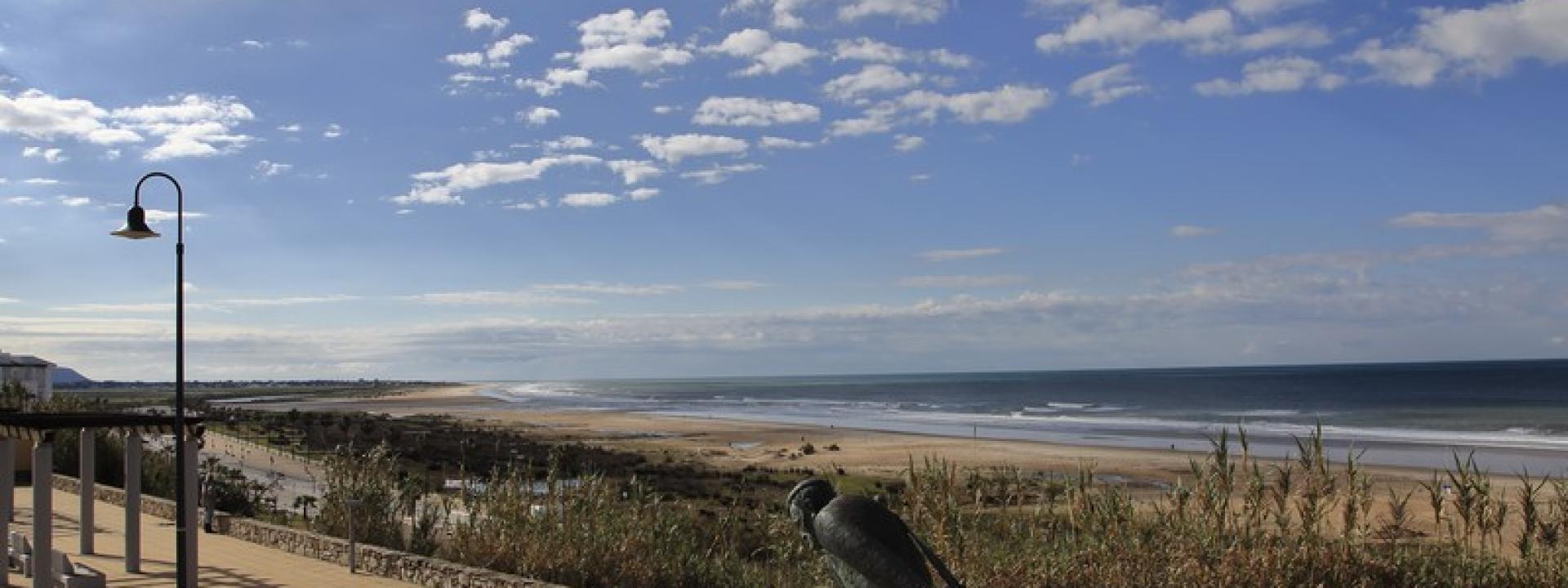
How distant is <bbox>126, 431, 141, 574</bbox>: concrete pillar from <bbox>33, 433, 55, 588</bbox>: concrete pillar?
962mm

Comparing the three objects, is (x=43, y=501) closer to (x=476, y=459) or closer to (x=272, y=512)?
(x=272, y=512)

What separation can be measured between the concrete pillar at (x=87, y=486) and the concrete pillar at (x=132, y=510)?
0.69 metres

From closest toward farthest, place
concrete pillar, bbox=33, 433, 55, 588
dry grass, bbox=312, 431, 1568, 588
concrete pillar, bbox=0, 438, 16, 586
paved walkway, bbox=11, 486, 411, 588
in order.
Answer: dry grass, bbox=312, 431, 1568, 588, concrete pillar, bbox=33, 433, 55, 588, concrete pillar, bbox=0, 438, 16, 586, paved walkway, bbox=11, 486, 411, 588

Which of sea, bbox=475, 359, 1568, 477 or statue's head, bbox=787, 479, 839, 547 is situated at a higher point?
statue's head, bbox=787, 479, 839, 547

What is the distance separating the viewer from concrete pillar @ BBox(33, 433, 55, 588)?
1007 centimetres

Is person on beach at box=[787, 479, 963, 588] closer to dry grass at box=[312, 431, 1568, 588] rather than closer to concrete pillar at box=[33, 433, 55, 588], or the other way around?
dry grass at box=[312, 431, 1568, 588]

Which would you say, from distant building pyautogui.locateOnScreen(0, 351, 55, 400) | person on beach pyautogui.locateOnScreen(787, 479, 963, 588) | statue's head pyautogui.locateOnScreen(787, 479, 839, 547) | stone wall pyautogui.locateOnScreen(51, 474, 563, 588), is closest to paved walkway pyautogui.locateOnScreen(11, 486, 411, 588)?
stone wall pyautogui.locateOnScreen(51, 474, 563, 588)

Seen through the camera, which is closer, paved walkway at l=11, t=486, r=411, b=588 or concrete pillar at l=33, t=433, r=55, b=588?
concrete pillar at l=33, t=433, r=55, b=588

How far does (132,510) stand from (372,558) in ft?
7.67

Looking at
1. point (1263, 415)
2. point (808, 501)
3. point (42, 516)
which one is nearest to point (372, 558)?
point (42, 516)

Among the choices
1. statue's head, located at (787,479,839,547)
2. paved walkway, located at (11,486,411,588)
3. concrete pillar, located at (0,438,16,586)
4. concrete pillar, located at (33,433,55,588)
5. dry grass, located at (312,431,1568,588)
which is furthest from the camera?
paved walkway, located at (11,486,411,588)

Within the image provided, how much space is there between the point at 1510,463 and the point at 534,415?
49319 millimetres

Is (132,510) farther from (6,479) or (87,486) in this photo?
(87,486)

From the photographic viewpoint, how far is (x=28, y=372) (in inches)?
1165
